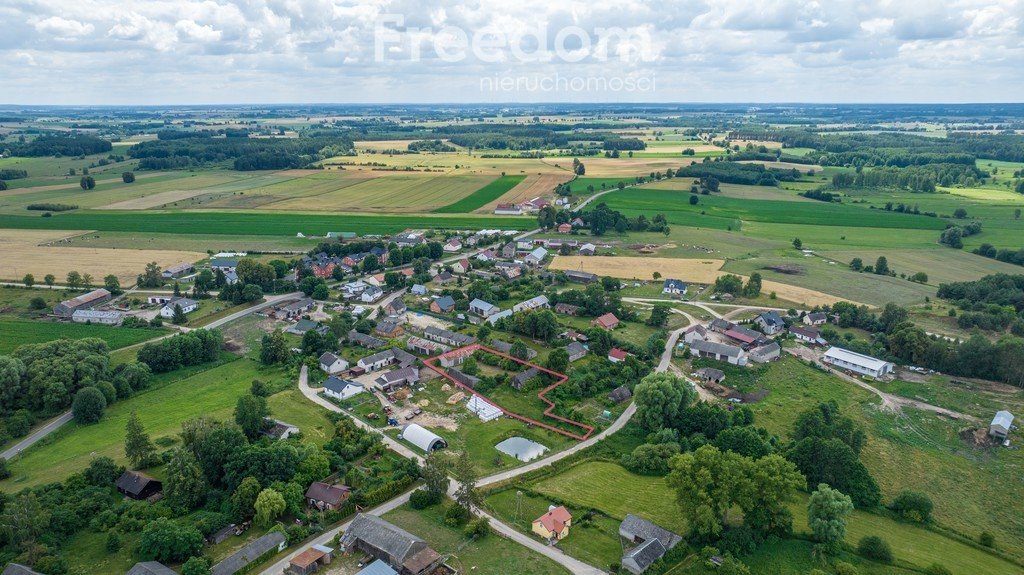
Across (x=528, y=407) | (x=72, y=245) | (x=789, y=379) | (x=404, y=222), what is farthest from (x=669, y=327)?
(x=72, y=245)

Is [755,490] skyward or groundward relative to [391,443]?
skyward

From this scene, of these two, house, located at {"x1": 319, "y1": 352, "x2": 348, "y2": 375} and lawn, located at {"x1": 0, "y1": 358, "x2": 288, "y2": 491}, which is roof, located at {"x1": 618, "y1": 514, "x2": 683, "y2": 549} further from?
house, located at {"x1": 319, "y1": 352, "x2": 348, "y2": 375}

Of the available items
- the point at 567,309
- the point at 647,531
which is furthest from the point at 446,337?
the point at 647,531

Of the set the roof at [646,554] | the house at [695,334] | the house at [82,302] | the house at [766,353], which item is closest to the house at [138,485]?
the roof at [646,554]

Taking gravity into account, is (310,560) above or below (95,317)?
below

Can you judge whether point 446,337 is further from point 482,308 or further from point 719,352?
point 719,352

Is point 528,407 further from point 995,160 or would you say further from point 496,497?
point 995,160

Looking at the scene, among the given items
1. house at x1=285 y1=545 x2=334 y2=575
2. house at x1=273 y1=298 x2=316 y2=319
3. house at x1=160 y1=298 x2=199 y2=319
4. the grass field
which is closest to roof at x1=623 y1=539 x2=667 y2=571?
house at x1=285 y1=545 x2=334 y2=575
